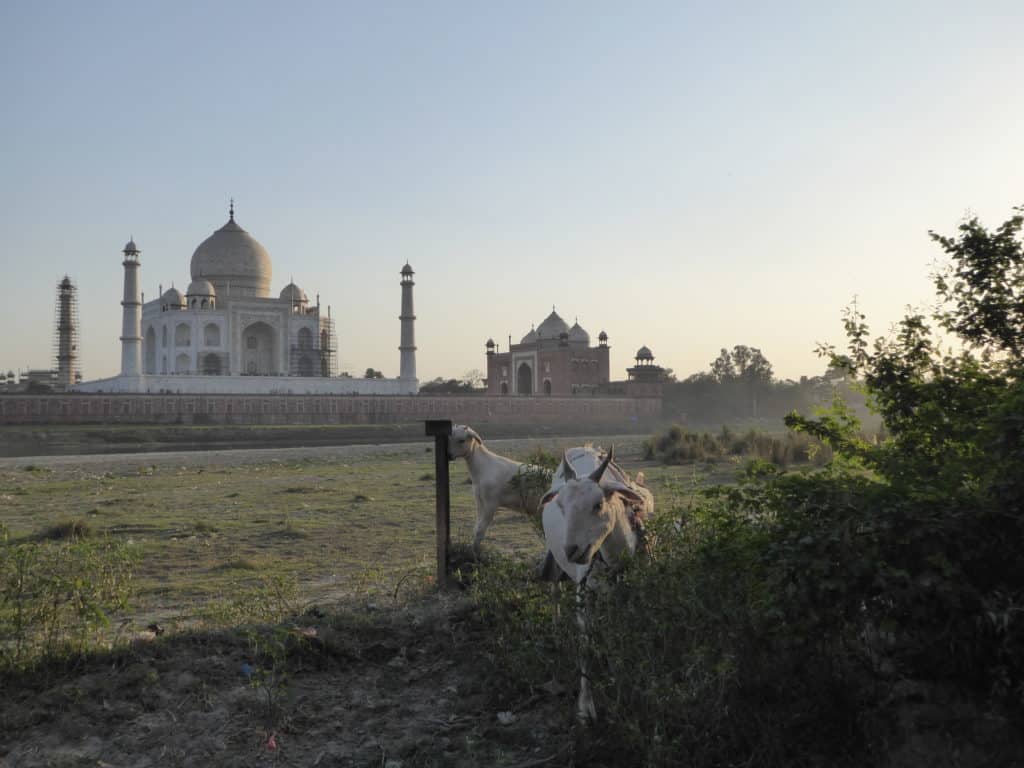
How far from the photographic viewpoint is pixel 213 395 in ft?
119

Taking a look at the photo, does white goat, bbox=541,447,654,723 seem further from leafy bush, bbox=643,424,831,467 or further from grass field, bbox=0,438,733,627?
leafy bush, bbox=643,424,831,467

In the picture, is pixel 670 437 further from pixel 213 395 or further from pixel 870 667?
pixel 213 395

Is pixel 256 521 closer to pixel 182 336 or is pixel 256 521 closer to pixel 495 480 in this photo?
pixel 495 480

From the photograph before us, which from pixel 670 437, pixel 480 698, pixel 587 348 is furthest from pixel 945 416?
pixel 587 348

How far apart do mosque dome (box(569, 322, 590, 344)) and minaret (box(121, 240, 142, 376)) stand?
25.8 meters

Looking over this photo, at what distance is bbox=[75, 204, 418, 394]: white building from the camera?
131 feet

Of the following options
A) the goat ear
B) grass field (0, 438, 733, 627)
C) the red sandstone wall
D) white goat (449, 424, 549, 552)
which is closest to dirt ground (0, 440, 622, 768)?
grass field (0, 438, 733, 627)

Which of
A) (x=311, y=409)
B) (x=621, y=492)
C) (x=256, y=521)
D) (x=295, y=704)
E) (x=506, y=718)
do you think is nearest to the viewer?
(x=506, y=718)

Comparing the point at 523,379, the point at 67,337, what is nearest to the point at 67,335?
the point at 67,337

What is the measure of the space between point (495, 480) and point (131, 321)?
3809 cm

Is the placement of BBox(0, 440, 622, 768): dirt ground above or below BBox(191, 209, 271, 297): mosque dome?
below

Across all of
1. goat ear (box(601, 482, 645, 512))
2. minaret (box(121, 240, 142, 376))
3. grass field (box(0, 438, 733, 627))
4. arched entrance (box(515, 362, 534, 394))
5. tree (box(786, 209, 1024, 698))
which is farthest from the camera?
arched entrance (box(515, 362, 534, 394))

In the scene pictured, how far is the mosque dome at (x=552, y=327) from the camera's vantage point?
5375 centimetres

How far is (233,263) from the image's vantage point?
4806 centimetres
